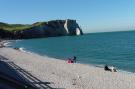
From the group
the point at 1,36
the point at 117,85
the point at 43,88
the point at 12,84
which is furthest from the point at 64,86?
the point at 1,36

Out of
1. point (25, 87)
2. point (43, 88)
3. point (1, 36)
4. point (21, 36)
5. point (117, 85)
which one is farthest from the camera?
point (21, 36)

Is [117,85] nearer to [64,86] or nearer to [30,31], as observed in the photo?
[64,86]

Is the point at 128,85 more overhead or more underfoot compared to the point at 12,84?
more underfoot

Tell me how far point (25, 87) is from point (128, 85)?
35.1 ft

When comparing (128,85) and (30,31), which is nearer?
(128,85)

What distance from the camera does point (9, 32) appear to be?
196 m

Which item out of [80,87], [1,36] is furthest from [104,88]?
[1,36]

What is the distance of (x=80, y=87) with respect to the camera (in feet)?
67.5

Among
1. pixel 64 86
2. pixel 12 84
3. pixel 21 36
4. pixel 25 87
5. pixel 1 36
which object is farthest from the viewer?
pixel 21 36

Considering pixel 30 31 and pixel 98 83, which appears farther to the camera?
pixel 30 31

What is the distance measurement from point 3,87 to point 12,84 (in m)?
0.72

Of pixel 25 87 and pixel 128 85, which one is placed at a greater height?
pixel 25 87

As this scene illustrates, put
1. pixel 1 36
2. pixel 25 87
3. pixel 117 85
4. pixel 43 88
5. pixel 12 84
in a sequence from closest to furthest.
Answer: pixel 25 87
pixel 12 84
pixel 43 88
pixel 117 85
pixel 1 36

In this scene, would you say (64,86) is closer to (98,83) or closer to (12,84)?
(98,83)
